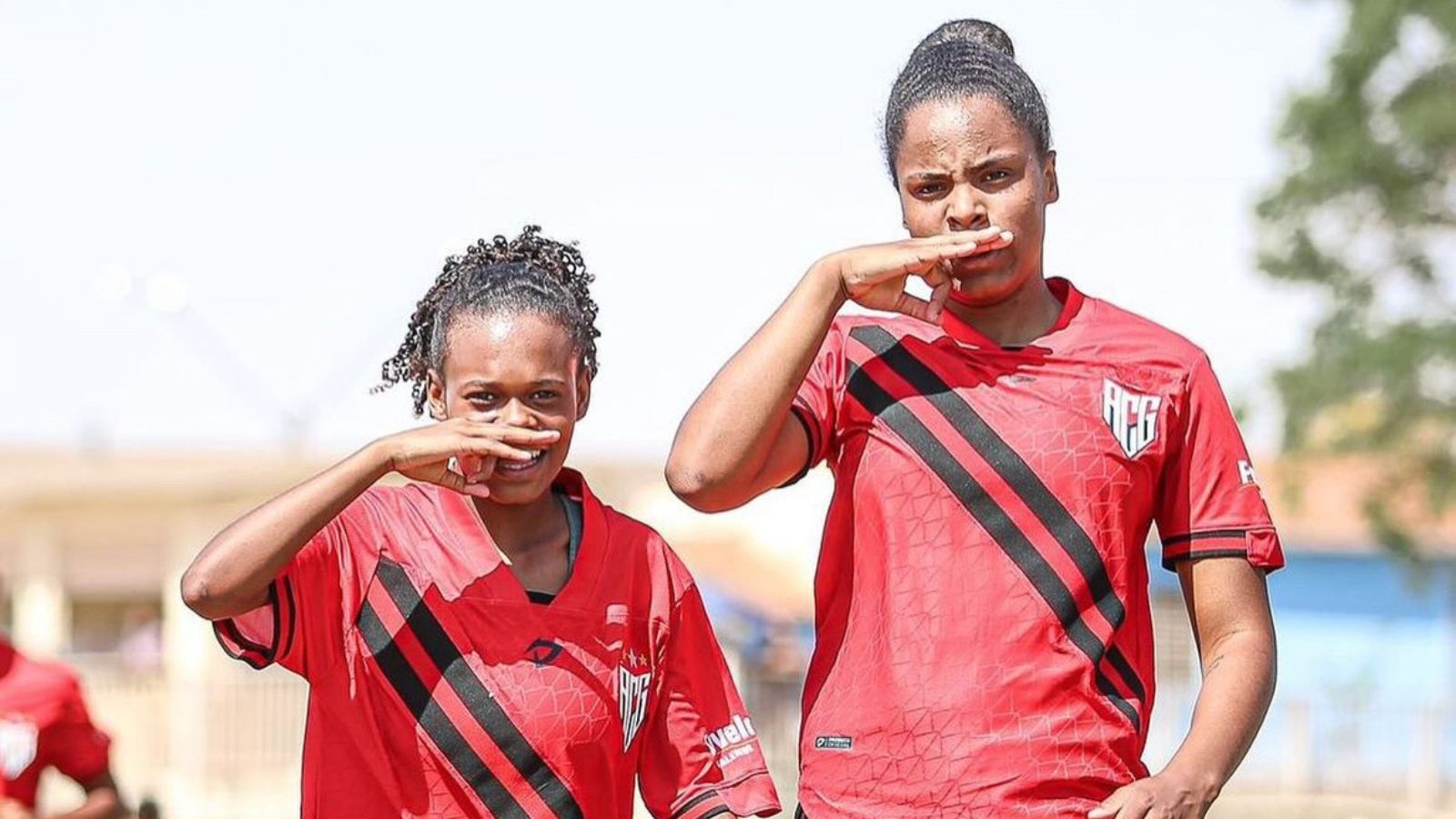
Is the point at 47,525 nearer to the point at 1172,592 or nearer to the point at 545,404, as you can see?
the point at 1172,592

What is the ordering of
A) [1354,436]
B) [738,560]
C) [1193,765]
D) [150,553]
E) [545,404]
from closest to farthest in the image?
[1193,765] < [545,404] < [1354,436] < [150,553] < [738,560]

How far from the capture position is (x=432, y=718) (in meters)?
4.17

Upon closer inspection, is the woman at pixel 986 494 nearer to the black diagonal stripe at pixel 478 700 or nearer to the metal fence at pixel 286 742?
the black diagonal stripe at pixel 478 700

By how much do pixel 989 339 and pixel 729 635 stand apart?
2206 cm

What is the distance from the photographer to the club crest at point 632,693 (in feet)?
14.1

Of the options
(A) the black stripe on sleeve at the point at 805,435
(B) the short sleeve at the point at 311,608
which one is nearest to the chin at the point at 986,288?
(A) the black stripe on sleeve at the point at 805,435

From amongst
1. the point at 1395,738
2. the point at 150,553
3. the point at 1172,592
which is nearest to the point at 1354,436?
the point at 1172,592

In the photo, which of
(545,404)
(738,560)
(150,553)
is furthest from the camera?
(738,560)

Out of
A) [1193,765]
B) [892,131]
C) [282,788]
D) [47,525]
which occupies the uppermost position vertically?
[892,131]

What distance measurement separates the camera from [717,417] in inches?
148

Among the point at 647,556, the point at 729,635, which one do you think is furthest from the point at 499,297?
the point at 729,635

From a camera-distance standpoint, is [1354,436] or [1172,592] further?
[1172,592]

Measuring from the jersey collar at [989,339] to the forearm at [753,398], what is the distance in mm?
241

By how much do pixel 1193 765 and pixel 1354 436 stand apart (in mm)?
23346
